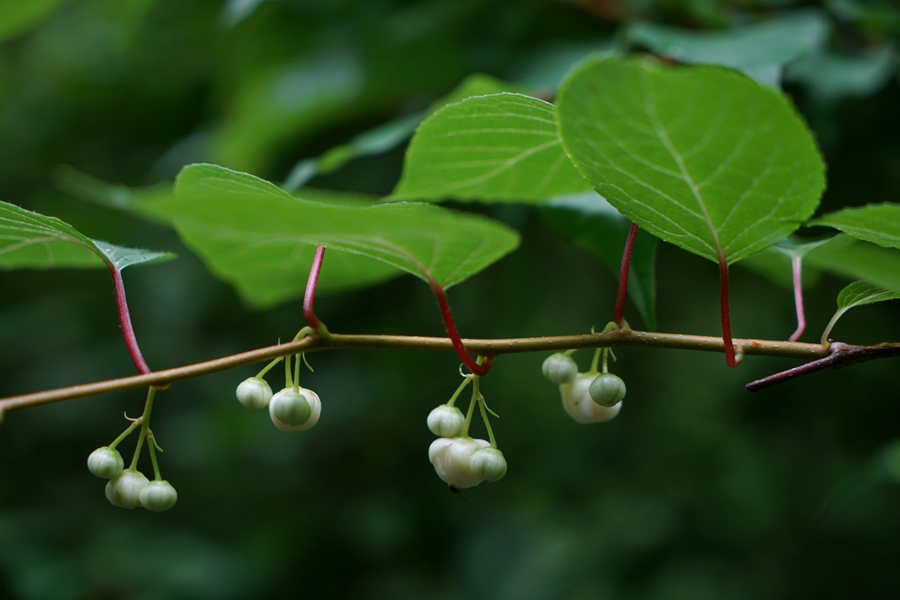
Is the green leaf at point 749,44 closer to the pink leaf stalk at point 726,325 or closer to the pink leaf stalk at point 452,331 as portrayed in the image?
the pink leaf stalk at point 726,325

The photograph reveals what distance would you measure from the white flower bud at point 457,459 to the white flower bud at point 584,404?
0.36 ft

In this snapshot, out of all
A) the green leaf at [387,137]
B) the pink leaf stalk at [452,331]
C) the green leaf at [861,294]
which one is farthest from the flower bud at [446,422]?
the green leaf at [387,137]

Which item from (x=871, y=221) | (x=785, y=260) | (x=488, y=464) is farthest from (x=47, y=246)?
(x=785, y=260)

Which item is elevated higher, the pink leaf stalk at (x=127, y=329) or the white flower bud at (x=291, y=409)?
the pink leaf stalk at (x=127, y=329)

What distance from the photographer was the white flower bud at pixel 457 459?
2.09ft

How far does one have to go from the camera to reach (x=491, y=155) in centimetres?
68

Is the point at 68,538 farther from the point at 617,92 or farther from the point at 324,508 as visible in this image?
the point at 617,92

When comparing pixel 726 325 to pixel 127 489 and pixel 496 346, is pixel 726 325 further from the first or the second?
pixel 127 489

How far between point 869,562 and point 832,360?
220 centimetres

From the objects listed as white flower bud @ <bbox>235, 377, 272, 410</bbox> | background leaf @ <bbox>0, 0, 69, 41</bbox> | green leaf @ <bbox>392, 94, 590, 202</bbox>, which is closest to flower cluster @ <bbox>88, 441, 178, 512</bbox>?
white flower bud @ <bbox>235, 377, 272, 410</bbox>

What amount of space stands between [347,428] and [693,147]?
234 centimetres

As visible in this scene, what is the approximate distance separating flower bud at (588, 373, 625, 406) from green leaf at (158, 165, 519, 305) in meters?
0.18

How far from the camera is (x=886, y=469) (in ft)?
3.29

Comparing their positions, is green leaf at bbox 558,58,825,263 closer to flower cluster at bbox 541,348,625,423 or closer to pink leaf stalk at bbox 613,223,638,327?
pink leaf stalk at bbox 613,223,638,327
